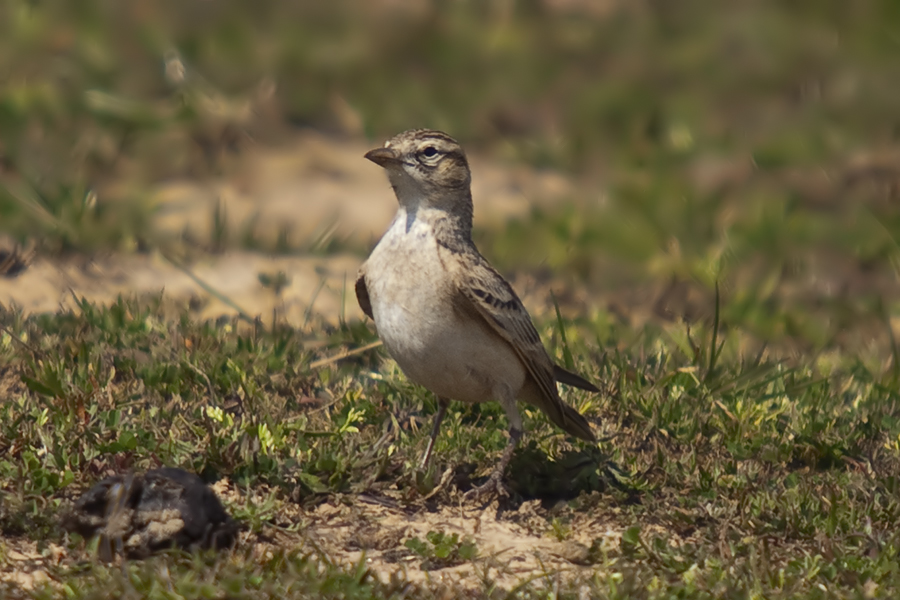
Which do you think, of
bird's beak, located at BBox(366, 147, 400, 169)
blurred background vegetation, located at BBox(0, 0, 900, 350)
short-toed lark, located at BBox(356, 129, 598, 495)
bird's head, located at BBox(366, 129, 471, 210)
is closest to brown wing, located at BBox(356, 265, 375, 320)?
short-toed lark, located at BBox(356, 129, 598, 495)

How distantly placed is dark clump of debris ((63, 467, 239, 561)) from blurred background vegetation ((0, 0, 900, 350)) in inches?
149

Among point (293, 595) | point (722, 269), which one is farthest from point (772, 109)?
point (293, 595)

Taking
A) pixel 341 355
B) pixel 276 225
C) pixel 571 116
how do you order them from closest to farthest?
1. pixel 341 355
2. pixel 276 225
3. pixel 571 116

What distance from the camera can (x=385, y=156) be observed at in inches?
214

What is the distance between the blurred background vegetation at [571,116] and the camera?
30.2 feet

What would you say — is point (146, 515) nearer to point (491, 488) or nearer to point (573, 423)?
point (491, 488)

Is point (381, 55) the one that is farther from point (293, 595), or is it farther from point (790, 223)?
point (293, 595)

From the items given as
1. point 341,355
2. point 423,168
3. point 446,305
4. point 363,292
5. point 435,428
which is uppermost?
point 423,168

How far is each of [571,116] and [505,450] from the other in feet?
21.8

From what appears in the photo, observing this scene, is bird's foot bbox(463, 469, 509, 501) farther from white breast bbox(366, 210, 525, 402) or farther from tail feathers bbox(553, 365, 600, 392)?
tail feathers bbox(553, 365, 600, 392)

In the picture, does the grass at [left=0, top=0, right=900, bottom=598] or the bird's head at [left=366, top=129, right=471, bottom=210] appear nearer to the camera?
the grass at [left=0, top=0, right=900, bottom=598]

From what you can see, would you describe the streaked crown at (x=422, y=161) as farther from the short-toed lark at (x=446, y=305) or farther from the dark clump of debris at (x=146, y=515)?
the dark clump of debris at (x=146, y=515)

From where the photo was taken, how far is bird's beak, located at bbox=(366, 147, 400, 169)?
213 inches

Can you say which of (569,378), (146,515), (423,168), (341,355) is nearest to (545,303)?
(341,355)
